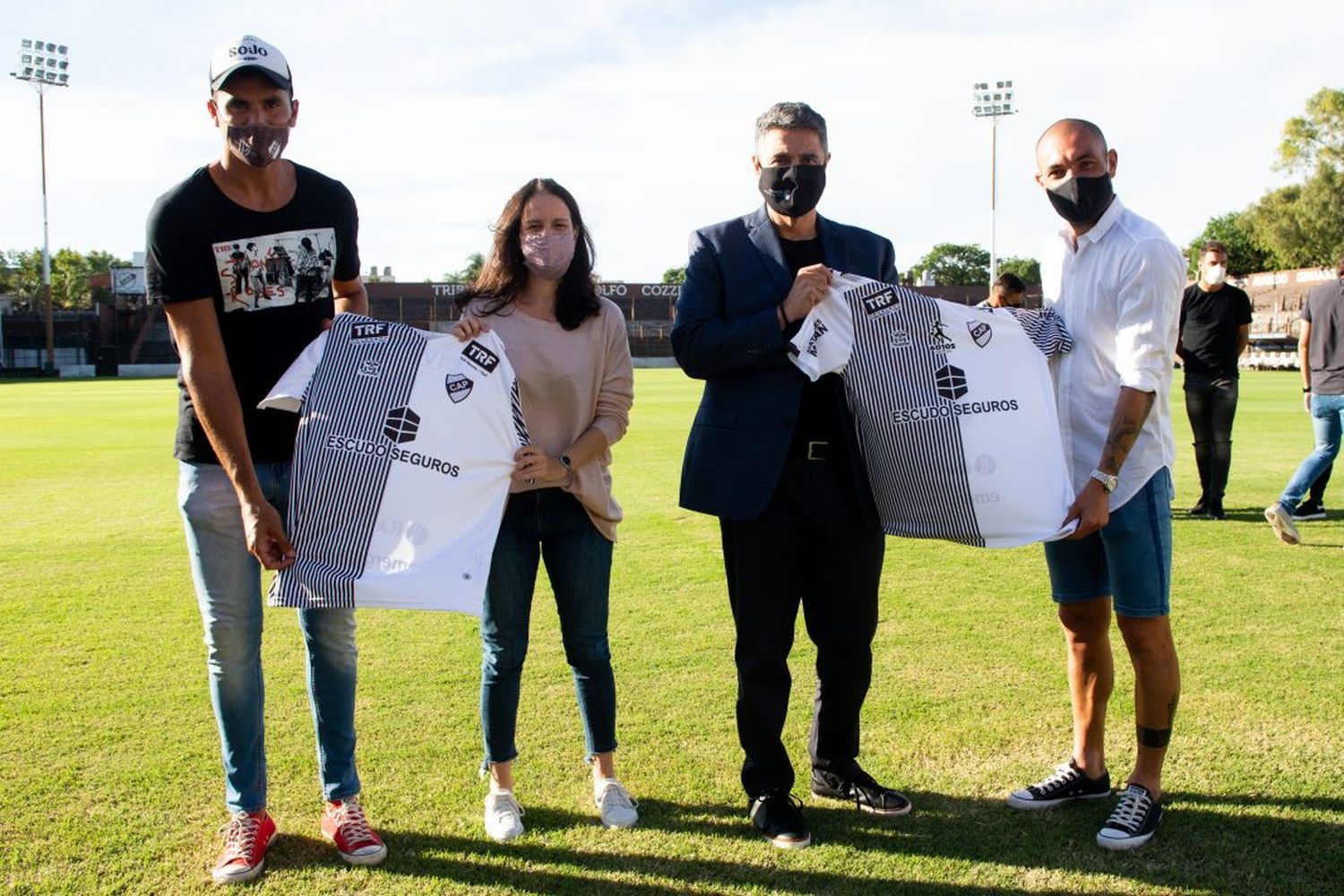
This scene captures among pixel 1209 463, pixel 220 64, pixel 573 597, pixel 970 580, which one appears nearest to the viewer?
pixel 220 64

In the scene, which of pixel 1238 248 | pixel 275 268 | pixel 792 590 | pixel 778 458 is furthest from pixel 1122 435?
pixel 1238 248

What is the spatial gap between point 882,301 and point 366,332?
5.72 feet

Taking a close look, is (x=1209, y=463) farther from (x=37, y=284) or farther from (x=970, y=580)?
(x=37, y=284)

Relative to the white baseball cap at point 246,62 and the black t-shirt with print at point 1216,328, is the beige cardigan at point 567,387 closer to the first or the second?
the white baseball cap at point 246,62

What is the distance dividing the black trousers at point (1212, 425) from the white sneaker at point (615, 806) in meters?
7.46

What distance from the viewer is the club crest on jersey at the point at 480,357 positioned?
3.70m

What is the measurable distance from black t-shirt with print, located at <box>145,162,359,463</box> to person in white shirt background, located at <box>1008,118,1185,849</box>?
8.23ft

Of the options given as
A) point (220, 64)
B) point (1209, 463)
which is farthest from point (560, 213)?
point (1209, 463)

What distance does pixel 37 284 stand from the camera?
9288 cm

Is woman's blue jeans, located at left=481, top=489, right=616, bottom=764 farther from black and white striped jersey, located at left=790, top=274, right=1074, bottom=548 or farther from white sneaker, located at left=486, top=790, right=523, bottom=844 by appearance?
black and white striped jersey, located at left=790, top=274, right=1074, bottom=548

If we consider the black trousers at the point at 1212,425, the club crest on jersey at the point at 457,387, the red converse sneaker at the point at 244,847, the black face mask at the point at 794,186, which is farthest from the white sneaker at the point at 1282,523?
the red converse sneaker at the point at 244,847

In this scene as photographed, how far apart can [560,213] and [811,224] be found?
0.90m

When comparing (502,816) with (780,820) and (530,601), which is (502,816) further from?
(780,820)

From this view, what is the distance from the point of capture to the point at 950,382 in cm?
375
